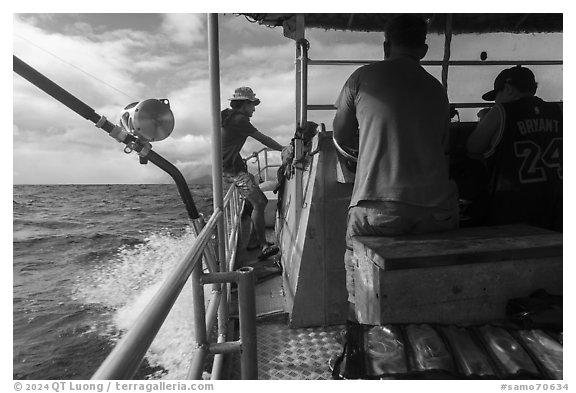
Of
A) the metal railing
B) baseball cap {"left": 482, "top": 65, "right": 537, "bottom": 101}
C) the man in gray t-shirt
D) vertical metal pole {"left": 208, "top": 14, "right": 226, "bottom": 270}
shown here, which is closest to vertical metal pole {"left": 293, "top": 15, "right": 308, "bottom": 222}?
vertical metal pole {"left": 208, "top": 14, "right": 226, "bottom": 270}

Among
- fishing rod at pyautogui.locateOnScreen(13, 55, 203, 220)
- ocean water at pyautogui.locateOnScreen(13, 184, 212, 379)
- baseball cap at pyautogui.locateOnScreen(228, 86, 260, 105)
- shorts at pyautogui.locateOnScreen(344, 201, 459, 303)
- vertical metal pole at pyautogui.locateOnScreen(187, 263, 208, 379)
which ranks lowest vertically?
ocean water at pyautogui.locateOnScreen(13, 184, 212, 379)

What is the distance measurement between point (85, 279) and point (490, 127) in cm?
1478

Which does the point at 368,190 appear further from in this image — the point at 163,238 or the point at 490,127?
the point at 163,238

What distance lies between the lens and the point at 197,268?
1.67m

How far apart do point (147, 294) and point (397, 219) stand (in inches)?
325

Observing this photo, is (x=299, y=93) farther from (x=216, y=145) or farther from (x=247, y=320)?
(x=247, y=320)

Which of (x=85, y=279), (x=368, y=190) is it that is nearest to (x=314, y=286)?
(x=368, y=190)

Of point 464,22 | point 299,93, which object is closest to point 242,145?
point 299,93

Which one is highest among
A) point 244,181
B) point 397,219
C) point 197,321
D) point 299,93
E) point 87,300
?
point 299,93

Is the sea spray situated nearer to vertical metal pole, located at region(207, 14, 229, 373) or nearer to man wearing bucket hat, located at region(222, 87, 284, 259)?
vertical metal pole, located at region(207, 14, 229, 373)

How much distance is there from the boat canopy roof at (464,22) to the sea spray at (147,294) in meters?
2.95

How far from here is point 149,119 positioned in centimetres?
184

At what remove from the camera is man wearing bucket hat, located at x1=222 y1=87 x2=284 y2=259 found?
17.3ft

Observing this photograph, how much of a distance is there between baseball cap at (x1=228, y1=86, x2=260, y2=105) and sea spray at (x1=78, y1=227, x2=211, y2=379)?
242 cm
